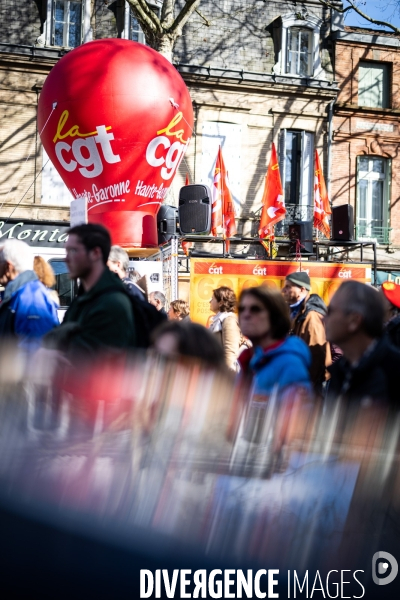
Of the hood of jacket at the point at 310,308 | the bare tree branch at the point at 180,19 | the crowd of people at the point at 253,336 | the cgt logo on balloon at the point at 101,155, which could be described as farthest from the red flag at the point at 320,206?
the crowd of people at the point at 253,336

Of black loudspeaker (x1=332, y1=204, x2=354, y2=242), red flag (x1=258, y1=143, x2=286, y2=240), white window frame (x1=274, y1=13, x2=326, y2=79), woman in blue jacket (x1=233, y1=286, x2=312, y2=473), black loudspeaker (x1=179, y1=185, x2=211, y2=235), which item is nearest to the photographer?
woman in blue jacket (x1=233, y1=286, x2=312, y2=473)

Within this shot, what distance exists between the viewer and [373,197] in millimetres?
24469

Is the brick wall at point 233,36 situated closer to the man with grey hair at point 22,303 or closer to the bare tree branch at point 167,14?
the bare tree branch at point 167,14

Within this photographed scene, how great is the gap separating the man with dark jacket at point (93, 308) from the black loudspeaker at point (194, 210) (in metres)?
9.17

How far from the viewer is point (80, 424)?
103 inches

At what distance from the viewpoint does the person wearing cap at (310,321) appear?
618cm

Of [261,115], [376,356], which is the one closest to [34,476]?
[376,356]

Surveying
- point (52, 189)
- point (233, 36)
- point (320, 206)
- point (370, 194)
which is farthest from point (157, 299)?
point (370, 194)

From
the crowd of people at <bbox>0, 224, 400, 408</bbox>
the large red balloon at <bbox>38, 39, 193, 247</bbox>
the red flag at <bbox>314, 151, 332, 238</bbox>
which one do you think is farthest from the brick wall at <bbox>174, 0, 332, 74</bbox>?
the crowd of people at <bbox>0, 224, 400, 408</bbox>

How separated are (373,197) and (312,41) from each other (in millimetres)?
5048

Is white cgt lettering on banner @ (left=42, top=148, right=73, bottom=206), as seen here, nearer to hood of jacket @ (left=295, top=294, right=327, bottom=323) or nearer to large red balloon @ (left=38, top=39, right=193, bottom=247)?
large red balloon @ (left=38, top=39, right=193, bottom=247)

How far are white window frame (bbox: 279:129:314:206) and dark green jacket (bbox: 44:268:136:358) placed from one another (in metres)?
20.3

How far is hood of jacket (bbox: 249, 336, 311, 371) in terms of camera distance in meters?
3.04

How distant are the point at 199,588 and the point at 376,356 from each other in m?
1.11
